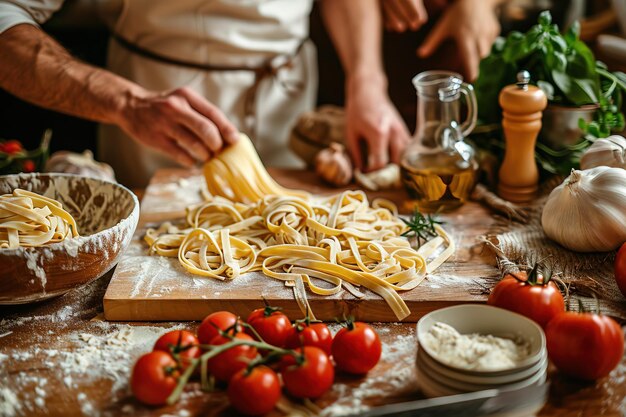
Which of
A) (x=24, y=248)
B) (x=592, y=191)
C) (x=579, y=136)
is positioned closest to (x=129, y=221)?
(x=24, y=248)

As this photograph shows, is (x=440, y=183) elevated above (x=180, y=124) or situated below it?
below

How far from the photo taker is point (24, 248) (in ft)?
4.82

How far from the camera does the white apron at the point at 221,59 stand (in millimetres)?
2492

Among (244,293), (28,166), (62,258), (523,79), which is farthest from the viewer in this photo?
(28,166)

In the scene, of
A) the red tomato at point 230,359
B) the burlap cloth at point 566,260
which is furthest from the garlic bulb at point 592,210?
the red tomato at point 230,359

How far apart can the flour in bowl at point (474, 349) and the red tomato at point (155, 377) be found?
1.48 feet

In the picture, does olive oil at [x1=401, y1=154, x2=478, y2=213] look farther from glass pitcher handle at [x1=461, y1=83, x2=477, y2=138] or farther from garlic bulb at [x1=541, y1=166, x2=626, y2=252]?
garlic bulb at [x1=541, y1=166, x2=626, y2=252]

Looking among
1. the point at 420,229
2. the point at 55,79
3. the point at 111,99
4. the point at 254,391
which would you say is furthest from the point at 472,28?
the point at 254,391

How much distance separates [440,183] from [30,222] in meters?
1.10

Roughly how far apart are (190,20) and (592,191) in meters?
1.47

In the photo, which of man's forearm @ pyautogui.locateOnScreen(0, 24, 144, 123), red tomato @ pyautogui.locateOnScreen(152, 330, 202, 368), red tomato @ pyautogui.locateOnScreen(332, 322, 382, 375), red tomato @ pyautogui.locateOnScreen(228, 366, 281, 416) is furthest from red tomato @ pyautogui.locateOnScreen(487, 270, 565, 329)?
man's forearm @ pyautogui.locateOnScreen(0, 24, 144, 123)

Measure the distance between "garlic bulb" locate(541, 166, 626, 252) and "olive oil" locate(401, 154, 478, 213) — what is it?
0.33 m

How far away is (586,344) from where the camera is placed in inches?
51.0

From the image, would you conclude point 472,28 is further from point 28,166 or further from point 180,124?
point 28,166
